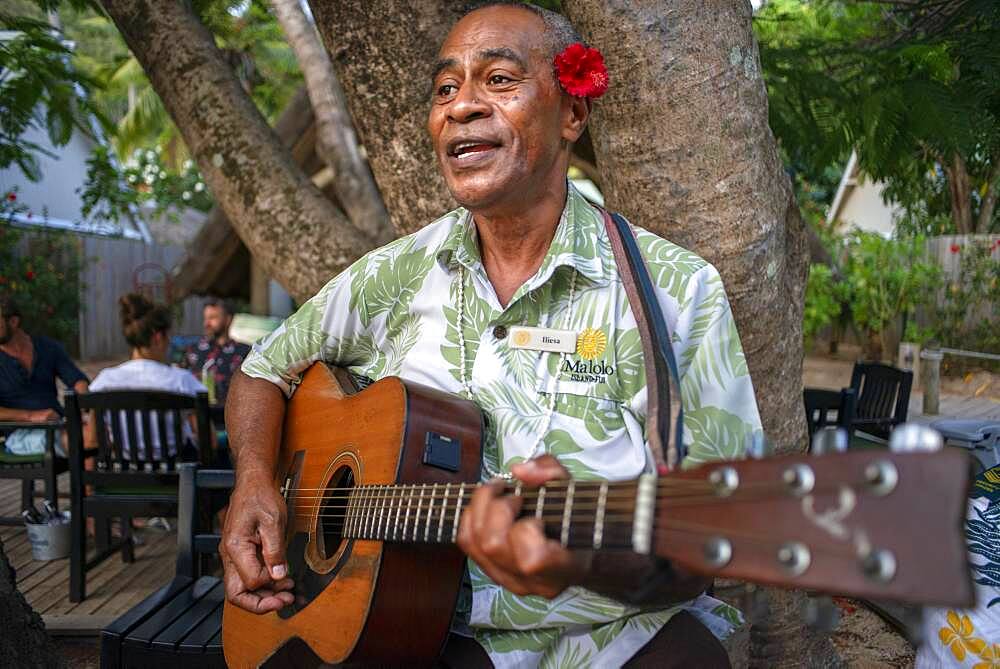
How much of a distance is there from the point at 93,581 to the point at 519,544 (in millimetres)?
4672

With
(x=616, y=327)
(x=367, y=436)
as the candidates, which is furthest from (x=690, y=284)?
(x=367, y=436)

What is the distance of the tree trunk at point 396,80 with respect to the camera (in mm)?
3100

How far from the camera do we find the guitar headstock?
952 millimetres

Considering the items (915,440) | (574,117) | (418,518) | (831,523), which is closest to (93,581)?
(418,518)

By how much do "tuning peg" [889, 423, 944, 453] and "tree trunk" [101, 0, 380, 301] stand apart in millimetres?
2703

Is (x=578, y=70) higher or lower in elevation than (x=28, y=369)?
higher

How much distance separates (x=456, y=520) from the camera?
5.38 ft

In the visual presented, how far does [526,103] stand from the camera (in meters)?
1.96

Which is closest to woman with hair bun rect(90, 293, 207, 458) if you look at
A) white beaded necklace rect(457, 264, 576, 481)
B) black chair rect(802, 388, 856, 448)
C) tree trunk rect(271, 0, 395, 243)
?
tree trunk rect(271, 0, 395, 243)

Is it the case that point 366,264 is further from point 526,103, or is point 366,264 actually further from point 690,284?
point 690,284

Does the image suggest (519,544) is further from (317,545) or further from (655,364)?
(317,545)

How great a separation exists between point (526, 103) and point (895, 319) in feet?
38.6

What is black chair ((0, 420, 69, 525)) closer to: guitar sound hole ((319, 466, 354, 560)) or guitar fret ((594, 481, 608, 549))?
guitar sound hole ((319, 466, 354, 560))

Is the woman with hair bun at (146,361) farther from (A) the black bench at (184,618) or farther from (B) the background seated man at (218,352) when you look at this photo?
(A) the black bench at (184,618)
